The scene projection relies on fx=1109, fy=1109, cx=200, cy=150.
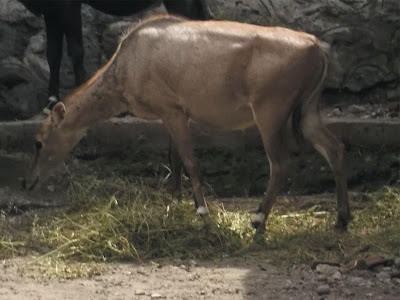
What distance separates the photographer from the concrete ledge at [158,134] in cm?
973

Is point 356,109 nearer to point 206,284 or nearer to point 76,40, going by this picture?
point 76,40

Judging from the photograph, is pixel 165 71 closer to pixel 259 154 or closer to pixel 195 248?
pixel 195 248

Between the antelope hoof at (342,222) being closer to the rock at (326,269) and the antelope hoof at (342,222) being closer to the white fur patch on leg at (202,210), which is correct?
the white fur patch on leg at (202,210)

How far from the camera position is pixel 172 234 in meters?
7.57

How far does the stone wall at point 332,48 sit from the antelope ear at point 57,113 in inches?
98.7

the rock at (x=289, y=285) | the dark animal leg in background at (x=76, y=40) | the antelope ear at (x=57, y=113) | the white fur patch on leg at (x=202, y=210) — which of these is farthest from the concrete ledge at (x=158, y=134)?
the rock at (x=289, y=285)

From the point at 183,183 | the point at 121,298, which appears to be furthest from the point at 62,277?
the point at 183,183

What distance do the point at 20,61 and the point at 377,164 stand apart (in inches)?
153

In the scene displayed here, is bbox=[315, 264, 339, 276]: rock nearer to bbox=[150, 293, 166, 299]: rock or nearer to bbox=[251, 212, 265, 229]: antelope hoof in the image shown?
bbox=[251, 212, 265, 229]: antelope hoof

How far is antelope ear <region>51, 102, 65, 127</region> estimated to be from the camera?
830 cm

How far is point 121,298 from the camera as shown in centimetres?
621

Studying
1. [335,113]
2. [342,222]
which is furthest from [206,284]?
[335,113]

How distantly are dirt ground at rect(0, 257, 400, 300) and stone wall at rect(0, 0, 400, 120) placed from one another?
13.9 feet

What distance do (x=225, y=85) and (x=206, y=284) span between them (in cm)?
176
